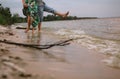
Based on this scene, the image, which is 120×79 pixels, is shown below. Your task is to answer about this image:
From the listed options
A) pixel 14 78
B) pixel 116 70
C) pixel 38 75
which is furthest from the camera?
pixel 116 70

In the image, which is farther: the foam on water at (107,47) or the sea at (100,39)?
the sea at (100,39)

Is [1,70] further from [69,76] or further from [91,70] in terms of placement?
[91,70]

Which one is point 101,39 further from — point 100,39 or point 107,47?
point 107,47

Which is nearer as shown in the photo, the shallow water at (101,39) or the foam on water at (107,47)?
the foam on water at (107,47)

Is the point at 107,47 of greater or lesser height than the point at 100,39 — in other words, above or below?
above

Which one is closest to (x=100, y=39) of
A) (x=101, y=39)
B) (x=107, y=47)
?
(x=101, y=39)

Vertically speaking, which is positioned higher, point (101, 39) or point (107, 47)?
point (107, 47)

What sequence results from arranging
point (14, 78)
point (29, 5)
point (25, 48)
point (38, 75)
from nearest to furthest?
1. point (14, 78)
2. point (38, 75)
3. point (25, 48)
4. point (29, 5)

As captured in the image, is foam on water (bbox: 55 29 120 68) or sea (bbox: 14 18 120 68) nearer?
foam on water (bbox: 55 29 120 68)

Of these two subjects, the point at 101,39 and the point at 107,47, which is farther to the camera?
the point at 101,39

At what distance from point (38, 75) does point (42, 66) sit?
0.56 meters

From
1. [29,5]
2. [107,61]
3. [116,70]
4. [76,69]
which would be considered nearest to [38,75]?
[76,69]

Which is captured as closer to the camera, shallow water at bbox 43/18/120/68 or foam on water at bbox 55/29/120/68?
foam on water at bbox 55/29/120/68

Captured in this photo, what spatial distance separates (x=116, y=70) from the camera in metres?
4.05
